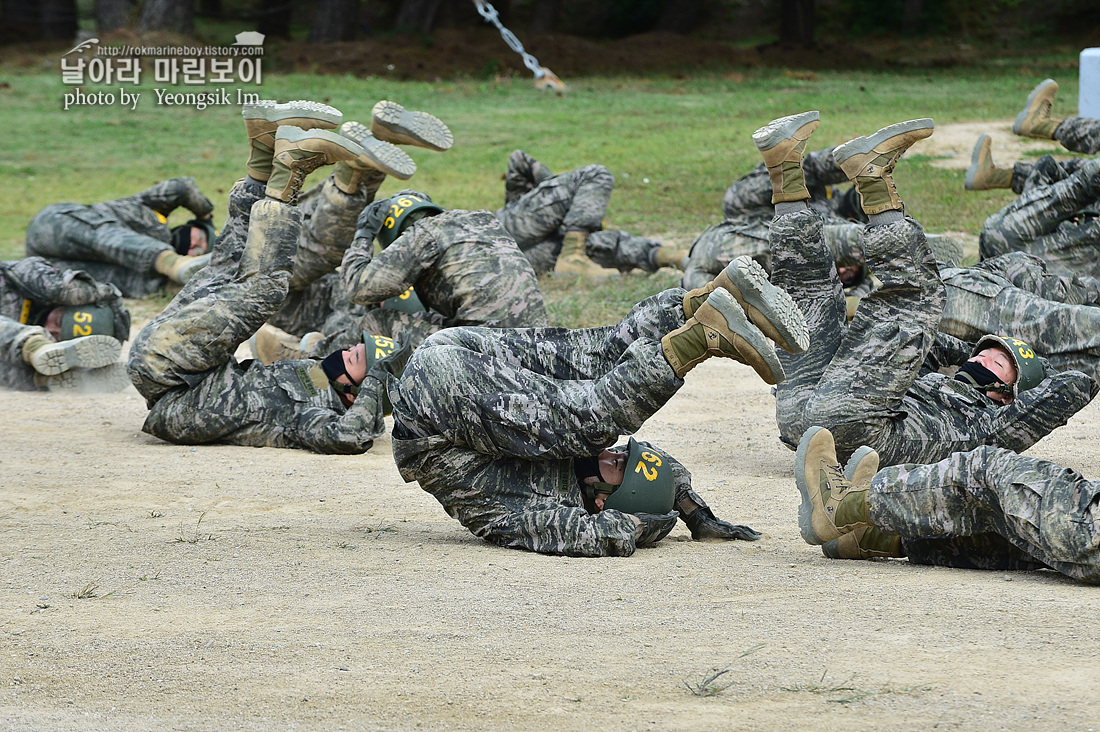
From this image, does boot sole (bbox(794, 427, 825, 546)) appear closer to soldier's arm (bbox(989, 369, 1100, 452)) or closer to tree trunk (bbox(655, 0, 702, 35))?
soldier's arm (bbox(989, 369, 1100, 452))

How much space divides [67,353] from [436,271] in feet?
7.10

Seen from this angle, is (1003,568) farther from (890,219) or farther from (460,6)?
(460,6)

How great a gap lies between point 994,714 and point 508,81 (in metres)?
21.5

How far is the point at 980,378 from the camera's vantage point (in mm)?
5598

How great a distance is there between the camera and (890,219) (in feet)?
17.7

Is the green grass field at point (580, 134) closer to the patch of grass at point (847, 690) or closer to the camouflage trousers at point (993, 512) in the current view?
the camouflage trousers at point (993, 512)

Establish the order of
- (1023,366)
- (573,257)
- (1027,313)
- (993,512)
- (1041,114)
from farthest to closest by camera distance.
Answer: (573,257) < (1041,114) < (1027,313) < (1023,366) < (993,512)

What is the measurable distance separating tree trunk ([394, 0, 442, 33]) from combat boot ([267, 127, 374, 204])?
22842 mm

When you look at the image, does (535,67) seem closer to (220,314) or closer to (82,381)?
(82,381)

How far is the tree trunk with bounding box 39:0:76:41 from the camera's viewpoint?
2661 centimetres

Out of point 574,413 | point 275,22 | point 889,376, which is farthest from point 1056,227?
point 275,22

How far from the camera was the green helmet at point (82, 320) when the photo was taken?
26.3ft

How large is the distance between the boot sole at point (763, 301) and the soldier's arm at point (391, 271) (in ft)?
10.6

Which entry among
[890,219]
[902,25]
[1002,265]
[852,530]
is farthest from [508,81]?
[852,530]
